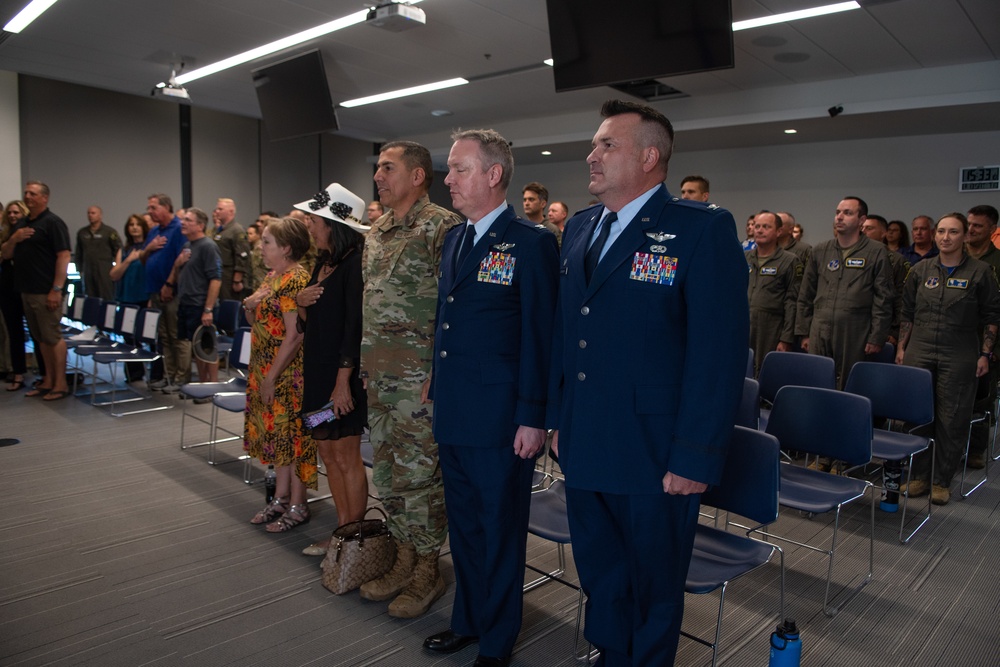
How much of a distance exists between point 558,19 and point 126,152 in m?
7.79

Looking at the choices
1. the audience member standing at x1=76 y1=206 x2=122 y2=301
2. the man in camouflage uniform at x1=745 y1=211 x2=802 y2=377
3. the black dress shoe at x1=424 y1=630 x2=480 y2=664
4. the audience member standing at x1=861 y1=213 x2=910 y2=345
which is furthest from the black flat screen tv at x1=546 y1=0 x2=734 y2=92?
the audience member standing at x1=76 y1=206 x2=122 y2=301

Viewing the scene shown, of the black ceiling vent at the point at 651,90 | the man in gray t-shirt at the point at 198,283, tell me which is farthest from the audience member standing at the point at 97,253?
the black ceiling vent at the point at 651,90

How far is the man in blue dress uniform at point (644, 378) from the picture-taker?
167 centimetres

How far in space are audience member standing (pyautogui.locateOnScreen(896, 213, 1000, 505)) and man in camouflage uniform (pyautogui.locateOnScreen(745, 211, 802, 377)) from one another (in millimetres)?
1099

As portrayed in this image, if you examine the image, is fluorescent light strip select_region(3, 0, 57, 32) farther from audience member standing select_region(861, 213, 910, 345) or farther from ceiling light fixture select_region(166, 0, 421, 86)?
audience member standing select_region(861, 213, 910, 345)

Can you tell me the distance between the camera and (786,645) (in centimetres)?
196

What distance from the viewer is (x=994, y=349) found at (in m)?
4.59

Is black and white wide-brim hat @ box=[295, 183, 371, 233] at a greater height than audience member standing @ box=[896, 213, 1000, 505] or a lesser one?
greater

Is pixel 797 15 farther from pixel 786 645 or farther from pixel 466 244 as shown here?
pixel 786 645

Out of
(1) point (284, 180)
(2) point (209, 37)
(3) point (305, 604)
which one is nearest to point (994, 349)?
(3) point (305, 604)

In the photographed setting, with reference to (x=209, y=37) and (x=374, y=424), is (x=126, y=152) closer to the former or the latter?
(x=209, y=37)

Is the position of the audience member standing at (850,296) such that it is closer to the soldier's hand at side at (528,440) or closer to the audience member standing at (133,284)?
the soldier's hand at side at (528,440)

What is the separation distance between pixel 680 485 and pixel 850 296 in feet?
12.1

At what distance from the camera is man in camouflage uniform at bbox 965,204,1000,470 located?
4742mm
